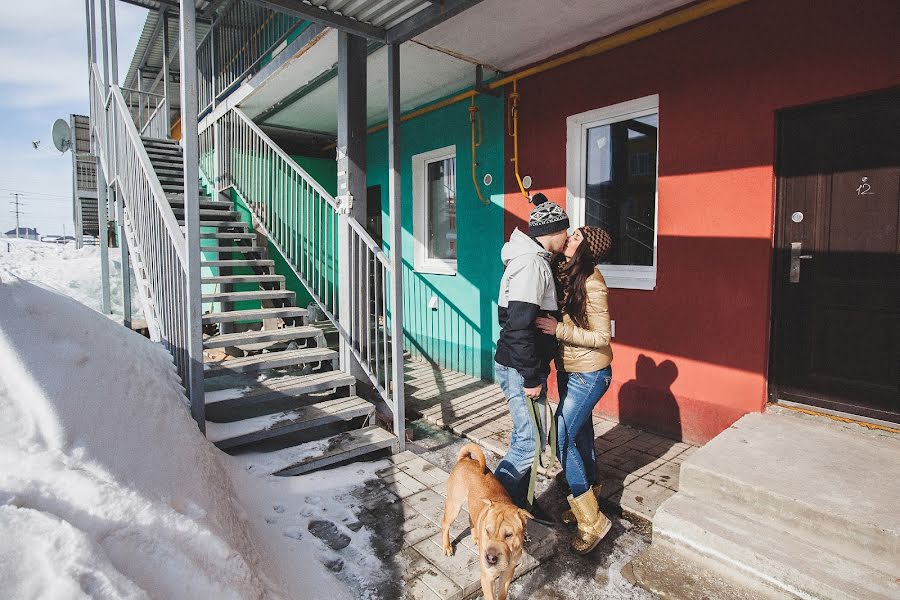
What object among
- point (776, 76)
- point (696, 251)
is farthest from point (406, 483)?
point (776, 76)

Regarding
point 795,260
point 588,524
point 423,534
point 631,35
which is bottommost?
point 423,534

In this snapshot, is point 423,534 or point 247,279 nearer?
point 423,534

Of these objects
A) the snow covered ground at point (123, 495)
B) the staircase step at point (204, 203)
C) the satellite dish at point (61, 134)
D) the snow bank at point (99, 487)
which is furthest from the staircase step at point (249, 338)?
the satellite dish at point (61, 134)

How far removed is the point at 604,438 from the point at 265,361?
3.02 meters

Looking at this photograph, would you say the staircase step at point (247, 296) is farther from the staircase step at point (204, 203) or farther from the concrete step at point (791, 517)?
the concrete step at point (791, 517)

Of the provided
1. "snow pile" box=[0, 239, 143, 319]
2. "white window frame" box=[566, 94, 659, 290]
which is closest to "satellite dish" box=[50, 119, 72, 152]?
"snow pile" box=[0, 239, 143, 319]

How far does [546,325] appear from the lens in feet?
8.87

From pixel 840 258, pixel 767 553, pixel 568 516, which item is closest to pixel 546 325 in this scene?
pixel 568 516

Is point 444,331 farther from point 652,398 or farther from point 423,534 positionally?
point 423,534

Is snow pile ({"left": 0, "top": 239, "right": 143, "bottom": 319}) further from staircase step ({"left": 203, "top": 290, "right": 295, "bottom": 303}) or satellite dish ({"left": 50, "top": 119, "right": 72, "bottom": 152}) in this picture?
staircase step ({"left": 203, "top": 290, "right": 295, "bottom": 303})

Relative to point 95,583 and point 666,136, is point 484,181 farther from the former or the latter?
point 95,583

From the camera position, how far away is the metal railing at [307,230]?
4293mm

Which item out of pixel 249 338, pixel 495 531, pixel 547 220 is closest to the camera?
pixel 495 531

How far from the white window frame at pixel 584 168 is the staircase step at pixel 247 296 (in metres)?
3.20
